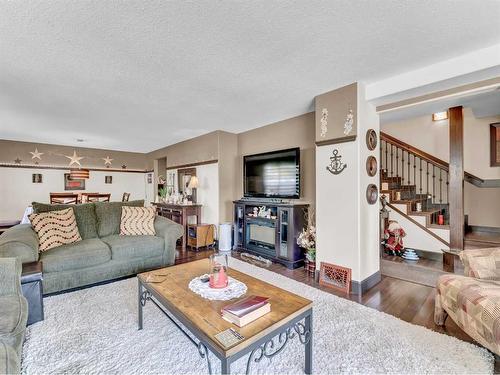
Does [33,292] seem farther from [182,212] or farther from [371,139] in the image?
[371,139]

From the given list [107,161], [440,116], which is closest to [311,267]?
[440,116]

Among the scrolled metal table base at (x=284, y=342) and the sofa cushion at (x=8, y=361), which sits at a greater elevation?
the sofa cushion at (x=8, y=361)

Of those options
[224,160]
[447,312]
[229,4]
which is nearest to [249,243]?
[224,160]

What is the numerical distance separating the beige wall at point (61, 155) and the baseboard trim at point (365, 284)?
7.11m

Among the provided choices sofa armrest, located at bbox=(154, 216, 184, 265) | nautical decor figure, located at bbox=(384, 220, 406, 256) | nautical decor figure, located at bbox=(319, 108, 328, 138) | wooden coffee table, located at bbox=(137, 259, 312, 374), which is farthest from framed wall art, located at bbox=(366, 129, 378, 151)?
sofa armrest, located at bbox=(154, 216, 184, 265)

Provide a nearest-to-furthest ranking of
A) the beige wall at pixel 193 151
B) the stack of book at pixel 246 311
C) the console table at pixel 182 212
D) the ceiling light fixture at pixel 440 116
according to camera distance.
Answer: the stack of book at pixel 246 311 < the ceiling light fixture at pixel 440 116 < the console table at pixel 182 212 < the beige wall at pixel 193 151

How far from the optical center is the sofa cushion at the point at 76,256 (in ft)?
8.31

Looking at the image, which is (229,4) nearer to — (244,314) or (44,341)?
(244,314)

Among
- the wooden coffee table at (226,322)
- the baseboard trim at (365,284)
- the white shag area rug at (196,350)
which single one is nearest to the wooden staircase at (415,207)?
the baseboard trim at (365,284)

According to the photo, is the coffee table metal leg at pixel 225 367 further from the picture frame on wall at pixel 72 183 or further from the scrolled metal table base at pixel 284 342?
the picture frame on wall at pixel 72 183

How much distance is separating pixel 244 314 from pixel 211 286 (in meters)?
0.49

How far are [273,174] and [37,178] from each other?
6216 mm

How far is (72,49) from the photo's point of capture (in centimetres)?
203

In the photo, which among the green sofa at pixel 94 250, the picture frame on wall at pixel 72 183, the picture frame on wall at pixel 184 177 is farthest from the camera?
the picture frame on wall at pixel 72 183
